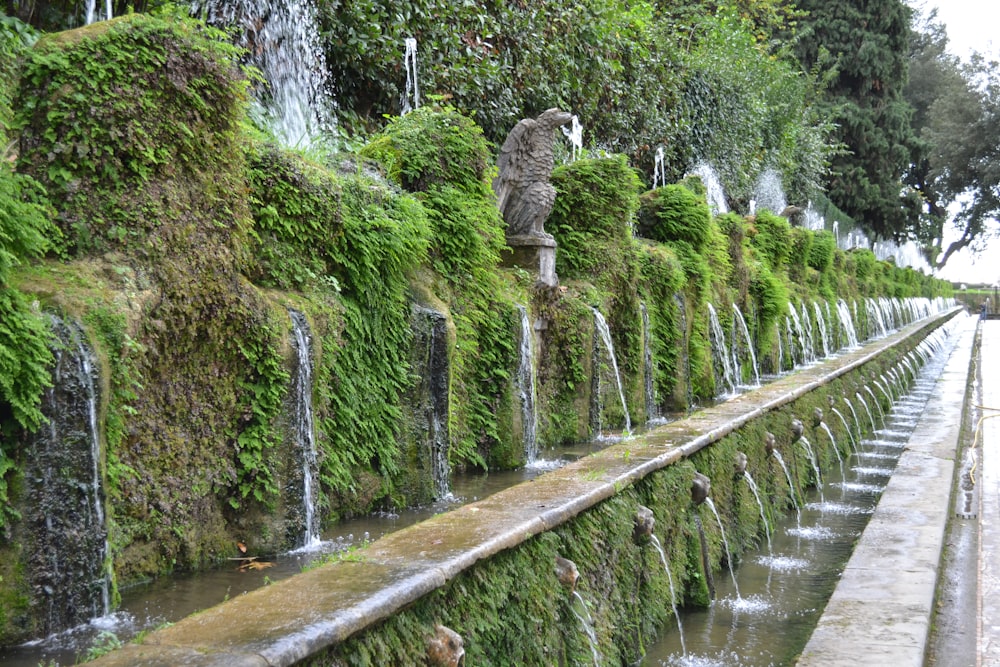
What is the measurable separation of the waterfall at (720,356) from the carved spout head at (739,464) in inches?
181

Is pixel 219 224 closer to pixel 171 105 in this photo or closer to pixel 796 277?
pixel 171 105

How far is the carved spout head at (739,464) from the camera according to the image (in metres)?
7.59

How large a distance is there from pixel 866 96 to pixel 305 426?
131 feet

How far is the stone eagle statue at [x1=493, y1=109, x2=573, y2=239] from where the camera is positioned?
8.46 metres

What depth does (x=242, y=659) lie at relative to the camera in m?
2.62

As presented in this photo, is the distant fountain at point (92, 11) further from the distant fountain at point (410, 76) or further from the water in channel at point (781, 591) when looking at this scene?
the water in channel at point (781, 591)

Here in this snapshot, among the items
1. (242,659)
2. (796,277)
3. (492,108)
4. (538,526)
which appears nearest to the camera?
(242,659)

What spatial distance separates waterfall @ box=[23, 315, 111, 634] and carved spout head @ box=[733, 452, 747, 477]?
5171 mm

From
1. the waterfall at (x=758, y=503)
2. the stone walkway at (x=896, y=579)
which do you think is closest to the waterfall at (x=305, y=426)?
the stone walkway at (x=896, y=579)

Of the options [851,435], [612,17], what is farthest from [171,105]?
[612,17]

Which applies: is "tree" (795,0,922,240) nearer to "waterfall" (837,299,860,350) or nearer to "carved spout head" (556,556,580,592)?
"waterfall" (837,299,860,350)

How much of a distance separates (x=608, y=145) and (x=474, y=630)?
531 inches

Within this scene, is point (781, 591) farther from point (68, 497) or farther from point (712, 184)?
point (712, 184)

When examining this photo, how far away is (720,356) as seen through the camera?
42.3 ft
